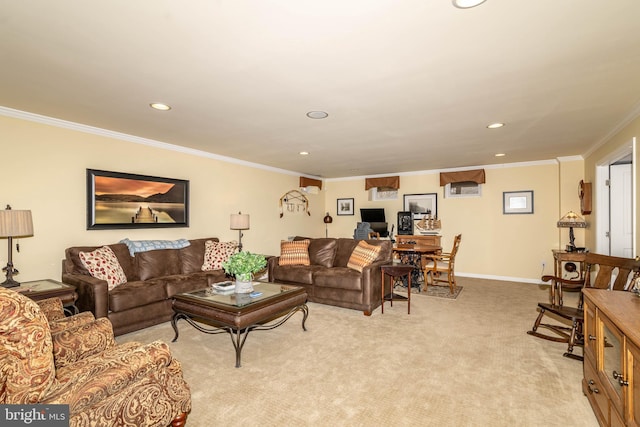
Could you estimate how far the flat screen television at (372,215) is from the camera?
7.50 metres

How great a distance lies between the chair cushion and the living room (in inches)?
42.2

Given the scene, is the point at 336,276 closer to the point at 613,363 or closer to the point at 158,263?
the point at 158,263

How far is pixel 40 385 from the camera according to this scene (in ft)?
3.84

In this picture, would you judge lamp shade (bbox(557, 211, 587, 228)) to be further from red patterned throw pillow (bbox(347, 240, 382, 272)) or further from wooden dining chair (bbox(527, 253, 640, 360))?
red patterned throw pillow (bbox(347, 240, 382, 272))

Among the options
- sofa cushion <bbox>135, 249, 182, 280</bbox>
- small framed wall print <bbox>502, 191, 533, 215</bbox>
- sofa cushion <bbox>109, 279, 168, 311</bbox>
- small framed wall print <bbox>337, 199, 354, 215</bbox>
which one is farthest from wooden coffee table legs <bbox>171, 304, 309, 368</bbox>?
small framed wall print <bbox>502, 191, 533, 215</bbox>

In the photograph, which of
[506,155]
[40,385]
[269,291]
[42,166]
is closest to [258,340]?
[269,291]

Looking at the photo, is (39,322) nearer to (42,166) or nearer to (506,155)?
(42,166)

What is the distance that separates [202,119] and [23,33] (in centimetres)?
167

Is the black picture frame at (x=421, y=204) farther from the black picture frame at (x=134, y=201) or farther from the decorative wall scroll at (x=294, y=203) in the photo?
the black picture frame at (x=134, y=201)

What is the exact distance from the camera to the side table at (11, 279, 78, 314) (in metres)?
2.76

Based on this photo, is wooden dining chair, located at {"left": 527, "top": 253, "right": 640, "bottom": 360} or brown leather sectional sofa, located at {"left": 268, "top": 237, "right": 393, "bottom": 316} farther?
brown leather sectional sofa, located at {"left": 268, "top": 237, "right": 393, "bottom": 316}

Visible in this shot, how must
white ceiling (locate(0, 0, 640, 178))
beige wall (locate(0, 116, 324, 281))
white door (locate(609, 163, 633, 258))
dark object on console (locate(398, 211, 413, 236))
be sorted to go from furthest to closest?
dark object on console (locate(398, 211, 413, 236)) < white door (locate(609, 163, 633, 258)) < beige wall (locate(0, 116, 324, 281)) < white ceiling (locate(0, 0, 640, 178))

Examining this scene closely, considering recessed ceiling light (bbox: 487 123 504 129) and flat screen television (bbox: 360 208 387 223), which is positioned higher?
recessed ceiling light (bbox: 487 123 504 129)

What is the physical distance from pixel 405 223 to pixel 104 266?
580 cm
